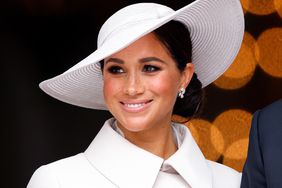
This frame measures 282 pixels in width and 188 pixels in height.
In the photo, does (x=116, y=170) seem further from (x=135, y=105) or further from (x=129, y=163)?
(x=135, y=105)

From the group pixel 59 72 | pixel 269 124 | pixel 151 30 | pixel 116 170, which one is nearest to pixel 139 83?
pixel 151 30

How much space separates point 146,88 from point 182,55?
177 mm

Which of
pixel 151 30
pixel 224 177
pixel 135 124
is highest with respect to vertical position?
pixel 151 30

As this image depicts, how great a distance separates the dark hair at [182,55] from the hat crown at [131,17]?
40mm

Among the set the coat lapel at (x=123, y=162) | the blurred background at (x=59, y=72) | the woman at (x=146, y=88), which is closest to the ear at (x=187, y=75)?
the woman at (x=146, y=88)

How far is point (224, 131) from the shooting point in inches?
140

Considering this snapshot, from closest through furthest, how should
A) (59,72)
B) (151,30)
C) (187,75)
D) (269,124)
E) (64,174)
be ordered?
(269,124) → (151,30) → (64,174) → (187,75) → (59,72)

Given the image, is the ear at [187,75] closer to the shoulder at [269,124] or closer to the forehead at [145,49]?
the forehead at [145,49]

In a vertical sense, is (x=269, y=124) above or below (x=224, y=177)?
above

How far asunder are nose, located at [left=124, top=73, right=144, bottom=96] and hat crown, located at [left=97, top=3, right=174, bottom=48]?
0.14m

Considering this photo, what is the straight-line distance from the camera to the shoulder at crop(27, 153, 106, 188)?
219 centimetres

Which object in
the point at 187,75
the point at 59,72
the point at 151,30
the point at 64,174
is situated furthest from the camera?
the point at 59,72

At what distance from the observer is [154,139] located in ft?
7.51

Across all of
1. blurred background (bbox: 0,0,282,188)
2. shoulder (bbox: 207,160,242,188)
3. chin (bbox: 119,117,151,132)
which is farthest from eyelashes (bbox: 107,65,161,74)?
blurred background (bbox: 0,0,282,188)
